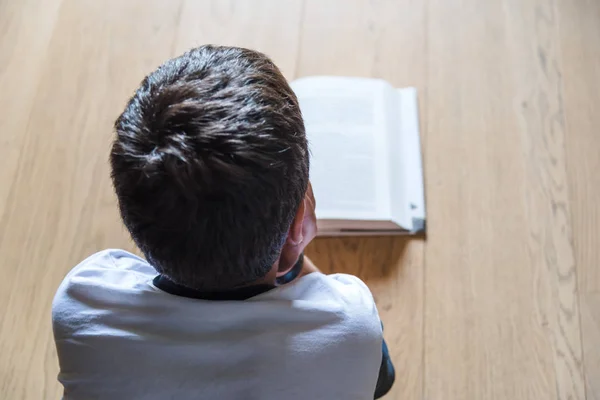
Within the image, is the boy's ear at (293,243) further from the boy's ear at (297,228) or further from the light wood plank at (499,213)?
the light wood plank at (499,213)

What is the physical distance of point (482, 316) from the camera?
92 centimetres

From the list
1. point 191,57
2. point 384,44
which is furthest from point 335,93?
point 191,57

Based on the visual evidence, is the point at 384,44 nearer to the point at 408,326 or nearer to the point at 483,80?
the point at 483,80

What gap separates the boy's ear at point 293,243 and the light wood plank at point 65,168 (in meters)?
0.43

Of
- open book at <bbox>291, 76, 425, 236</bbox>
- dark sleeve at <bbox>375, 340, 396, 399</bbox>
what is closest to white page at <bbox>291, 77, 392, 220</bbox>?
open book at <bbox>291, 76, 425, 236</bbox>

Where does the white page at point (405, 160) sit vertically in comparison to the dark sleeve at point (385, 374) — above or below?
above

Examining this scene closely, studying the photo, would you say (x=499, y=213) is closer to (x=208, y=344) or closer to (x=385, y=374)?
(x=385, y=374)

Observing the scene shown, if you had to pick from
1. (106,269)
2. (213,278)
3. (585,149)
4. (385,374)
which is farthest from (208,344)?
(585,149)

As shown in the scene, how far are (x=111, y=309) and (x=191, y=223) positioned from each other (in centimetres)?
13

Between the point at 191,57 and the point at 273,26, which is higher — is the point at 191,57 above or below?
below

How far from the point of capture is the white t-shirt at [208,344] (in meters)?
0.52

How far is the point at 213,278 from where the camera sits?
527mm

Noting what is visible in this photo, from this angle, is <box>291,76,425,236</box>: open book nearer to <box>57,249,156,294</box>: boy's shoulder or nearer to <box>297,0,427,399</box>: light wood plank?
<box>297,0,427,399</box>: light wood plank

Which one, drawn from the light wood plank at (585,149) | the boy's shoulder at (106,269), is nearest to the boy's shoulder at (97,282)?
the boy's shoulder at (106,269)
